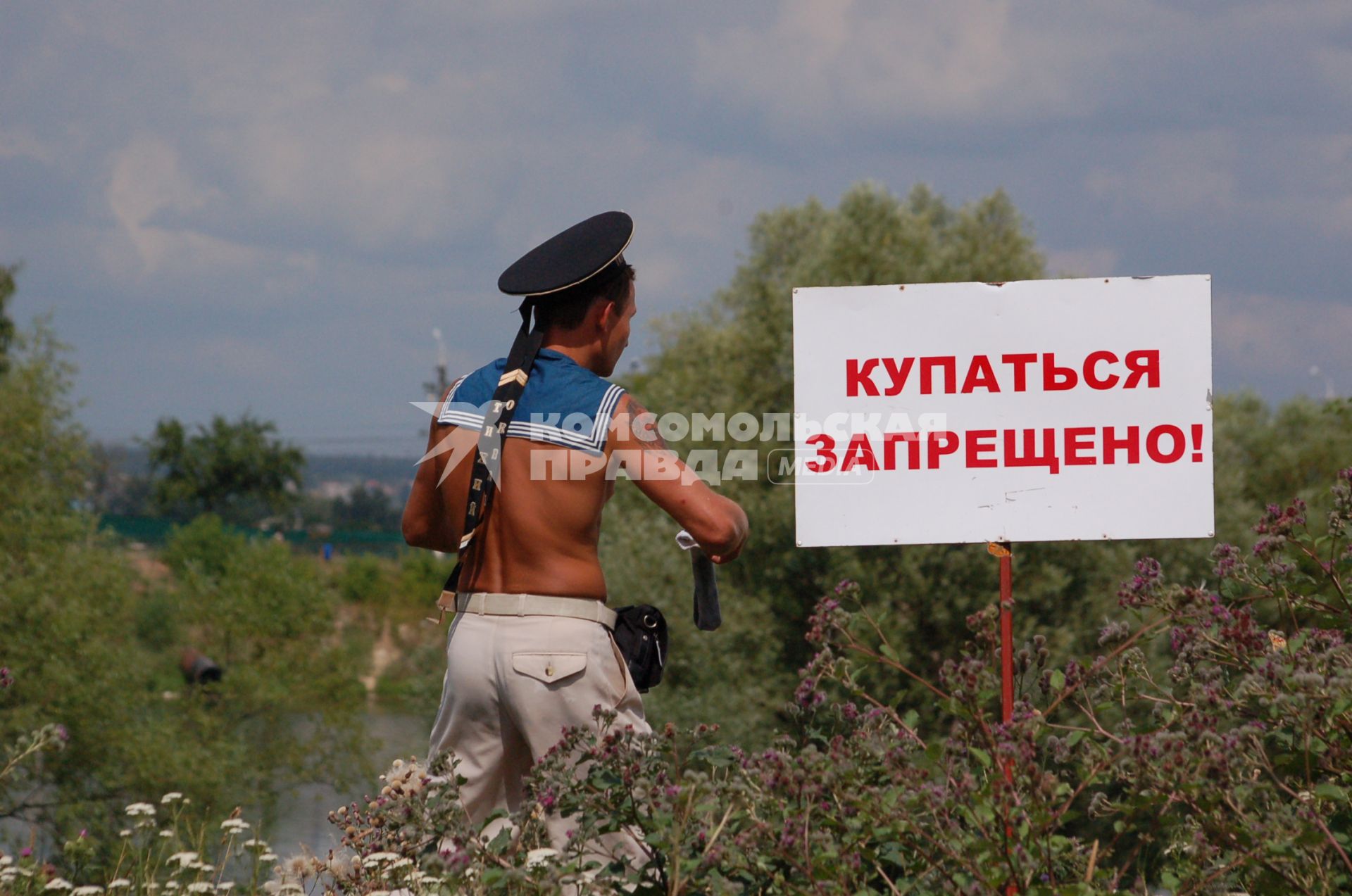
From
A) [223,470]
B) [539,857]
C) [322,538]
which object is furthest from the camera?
[223,470]

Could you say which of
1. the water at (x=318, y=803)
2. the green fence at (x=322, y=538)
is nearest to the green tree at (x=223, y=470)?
the green fence at (x=322, y=538)

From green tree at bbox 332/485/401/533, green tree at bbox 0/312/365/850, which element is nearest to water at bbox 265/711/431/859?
green tree at bbox 0/312/365/850

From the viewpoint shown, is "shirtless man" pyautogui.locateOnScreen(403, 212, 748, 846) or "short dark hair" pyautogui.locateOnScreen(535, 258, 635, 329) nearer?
"shirtless man" pyautogui.locateOnScreen(403, 212, 748, 846)

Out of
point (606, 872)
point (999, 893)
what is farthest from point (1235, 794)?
point (606, 872)

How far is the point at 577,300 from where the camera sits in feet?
11.8

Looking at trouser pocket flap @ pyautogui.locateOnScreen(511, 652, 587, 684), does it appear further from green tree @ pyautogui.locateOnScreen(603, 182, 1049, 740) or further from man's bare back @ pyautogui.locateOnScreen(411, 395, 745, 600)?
green tree @ pyautogui.locateOnScreen(603, 182, 1049, 740)

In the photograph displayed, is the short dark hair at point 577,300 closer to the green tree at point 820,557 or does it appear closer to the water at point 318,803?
the green tree at point 820,557

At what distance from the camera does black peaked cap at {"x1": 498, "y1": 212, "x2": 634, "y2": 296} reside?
3.52 m

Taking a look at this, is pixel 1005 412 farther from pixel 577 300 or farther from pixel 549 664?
pixel 549 664

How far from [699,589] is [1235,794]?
1.43 meters

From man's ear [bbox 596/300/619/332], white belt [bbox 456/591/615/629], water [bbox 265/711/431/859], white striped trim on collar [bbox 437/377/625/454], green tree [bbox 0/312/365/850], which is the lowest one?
water [bbox 265/711/431/859]

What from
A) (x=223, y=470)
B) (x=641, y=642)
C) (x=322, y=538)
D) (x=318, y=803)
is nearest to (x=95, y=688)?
(x=318, y=803)

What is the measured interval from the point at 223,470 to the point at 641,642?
89.8 m

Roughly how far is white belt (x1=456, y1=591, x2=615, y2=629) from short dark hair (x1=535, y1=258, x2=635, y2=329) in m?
0.69
